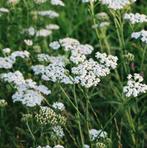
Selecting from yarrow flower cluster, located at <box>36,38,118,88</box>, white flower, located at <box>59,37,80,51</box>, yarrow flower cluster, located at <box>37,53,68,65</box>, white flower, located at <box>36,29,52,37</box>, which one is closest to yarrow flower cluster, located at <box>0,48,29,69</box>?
yarrow flower cluster, located at <box>37,53,68,65</box>

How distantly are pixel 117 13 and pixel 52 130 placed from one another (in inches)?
41.0

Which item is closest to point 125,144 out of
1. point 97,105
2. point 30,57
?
point 97,105

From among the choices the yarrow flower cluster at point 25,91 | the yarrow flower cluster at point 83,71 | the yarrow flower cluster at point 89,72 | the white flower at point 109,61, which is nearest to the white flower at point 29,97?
the yarrow flower cluster at point 25,91

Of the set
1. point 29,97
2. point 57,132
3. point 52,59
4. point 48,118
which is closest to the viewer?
point 48,118

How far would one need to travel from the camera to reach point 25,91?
4332 mm

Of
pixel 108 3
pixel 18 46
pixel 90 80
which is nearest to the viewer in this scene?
pixel 90 80

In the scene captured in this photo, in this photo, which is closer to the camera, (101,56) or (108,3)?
(101,56)

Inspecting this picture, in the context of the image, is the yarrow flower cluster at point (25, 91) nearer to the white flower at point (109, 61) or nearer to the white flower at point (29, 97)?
the white flower at point (29, 97)

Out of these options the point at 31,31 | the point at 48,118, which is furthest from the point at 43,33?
the point at 48,118

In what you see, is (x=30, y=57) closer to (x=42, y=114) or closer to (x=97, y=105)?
(x=97, y=105)

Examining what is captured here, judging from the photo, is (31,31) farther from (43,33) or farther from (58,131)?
(58,131)

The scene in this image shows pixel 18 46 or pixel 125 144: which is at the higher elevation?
pixel 18 46

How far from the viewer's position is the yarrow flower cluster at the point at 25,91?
4.14m

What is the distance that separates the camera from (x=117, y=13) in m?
4.50
